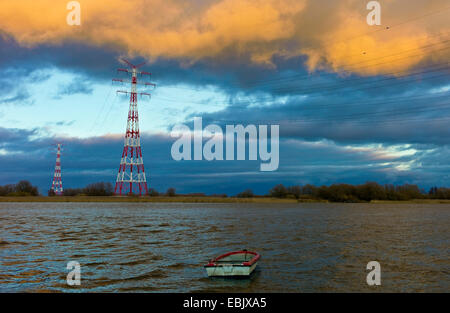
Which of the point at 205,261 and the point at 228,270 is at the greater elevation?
the point at 228,270

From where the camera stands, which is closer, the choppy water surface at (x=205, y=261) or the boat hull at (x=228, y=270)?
the choppy water surface at (x=205, y=261)

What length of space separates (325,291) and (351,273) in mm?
6487

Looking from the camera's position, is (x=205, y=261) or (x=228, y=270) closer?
(x=228, y=270)

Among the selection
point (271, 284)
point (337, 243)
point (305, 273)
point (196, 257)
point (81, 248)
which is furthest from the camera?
point (337, 243)

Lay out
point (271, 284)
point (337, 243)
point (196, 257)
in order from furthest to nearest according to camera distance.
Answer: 1. point (337, 243)
2. point (196, 257)
3. point (271, 284)

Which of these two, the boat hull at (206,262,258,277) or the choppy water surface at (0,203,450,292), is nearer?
the choppy water surface at (0,203,450,292)

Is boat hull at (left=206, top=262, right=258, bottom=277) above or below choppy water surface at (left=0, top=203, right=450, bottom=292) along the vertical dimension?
above

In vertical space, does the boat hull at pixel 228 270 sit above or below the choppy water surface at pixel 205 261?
above

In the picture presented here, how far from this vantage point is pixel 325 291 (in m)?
24.3
